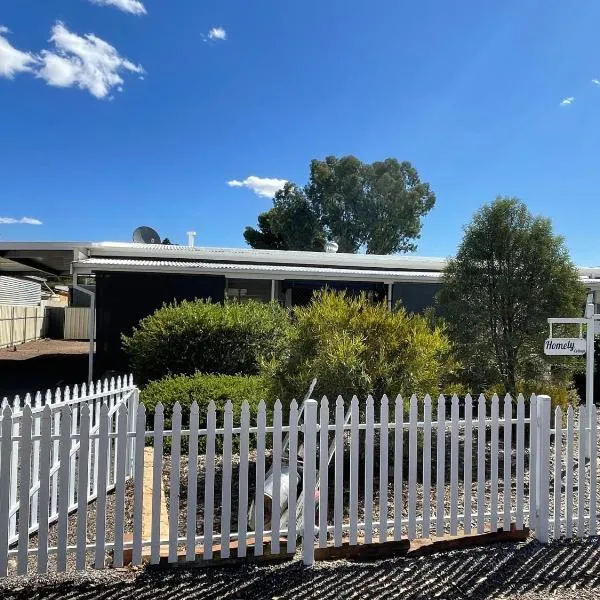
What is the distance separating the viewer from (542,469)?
3.96 metres

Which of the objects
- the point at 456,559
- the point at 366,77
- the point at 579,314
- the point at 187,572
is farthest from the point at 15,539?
the point at 366,77

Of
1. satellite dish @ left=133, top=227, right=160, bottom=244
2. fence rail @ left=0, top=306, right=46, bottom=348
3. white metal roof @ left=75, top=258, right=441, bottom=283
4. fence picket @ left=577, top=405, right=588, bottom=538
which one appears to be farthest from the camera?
fence rail @ left=0, top=306, right=46, bottom=348

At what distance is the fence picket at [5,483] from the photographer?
3.15 m

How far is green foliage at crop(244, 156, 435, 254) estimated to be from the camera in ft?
130

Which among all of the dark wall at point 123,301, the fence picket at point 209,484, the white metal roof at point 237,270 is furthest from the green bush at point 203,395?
the dark wall at point 123,301

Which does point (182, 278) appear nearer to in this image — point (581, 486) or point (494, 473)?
point (494, 473)

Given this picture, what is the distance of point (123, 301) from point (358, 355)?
8.95 meters

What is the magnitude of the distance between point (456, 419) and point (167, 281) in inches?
398

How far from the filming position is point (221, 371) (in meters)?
9.68

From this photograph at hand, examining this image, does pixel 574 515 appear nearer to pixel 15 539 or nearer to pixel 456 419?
pixel 456 419

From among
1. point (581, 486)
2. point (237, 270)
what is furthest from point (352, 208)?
point (581, 486)

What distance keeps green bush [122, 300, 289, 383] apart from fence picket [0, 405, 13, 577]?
6.22 metres

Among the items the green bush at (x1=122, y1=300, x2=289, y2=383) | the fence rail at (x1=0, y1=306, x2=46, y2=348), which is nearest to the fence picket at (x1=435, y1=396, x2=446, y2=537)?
the green bush at (x1=122, y1=300, x2=289, y2=383)

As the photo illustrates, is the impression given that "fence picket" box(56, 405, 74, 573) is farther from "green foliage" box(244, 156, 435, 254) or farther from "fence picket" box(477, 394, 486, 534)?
"green foliage" box(244, 156, 435, 254)
